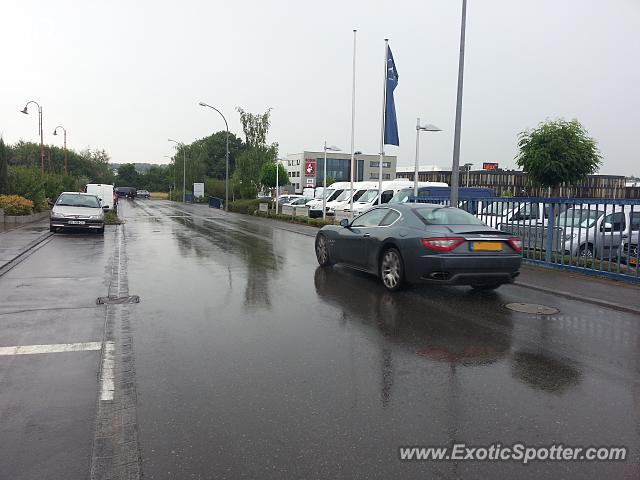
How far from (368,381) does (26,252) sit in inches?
480

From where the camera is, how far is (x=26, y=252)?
548 inches

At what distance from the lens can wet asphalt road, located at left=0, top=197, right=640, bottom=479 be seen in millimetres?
3385

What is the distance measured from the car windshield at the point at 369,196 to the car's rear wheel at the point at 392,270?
1952 cm

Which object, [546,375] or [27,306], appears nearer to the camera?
[546,375]

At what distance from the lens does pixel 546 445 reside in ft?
11.6

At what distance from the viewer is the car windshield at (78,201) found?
20372 mm

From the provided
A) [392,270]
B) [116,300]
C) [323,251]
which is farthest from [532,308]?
[116,300]

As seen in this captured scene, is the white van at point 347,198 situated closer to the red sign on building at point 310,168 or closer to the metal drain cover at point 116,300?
the red sign on building at point 310,168

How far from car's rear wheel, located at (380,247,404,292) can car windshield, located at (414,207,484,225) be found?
0.72 m

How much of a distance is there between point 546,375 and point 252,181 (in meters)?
39.2

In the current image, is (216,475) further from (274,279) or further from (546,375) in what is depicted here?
(274,279)

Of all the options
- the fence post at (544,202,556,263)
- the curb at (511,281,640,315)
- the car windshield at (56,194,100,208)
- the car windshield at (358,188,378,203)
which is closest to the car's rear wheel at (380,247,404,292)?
the curb at (511,281,640,315)

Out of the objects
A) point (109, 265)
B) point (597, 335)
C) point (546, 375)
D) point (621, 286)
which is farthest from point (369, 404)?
point (109, 265)

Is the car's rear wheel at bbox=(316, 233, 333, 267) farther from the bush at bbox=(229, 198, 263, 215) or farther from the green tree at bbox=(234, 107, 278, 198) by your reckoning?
the green tree at bbox=(234, 107, 278, 198)
